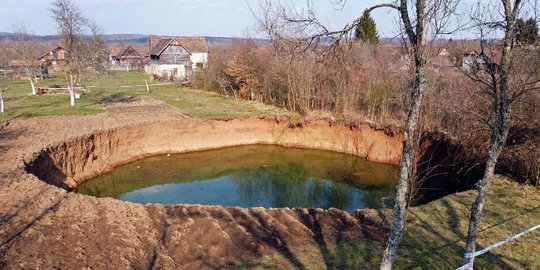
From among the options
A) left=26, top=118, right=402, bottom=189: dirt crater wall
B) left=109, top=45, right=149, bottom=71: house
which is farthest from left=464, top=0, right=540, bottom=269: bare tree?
left=109, top=45, right=149, bottom=71: house

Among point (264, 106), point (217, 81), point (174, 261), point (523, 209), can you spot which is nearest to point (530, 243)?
point (523, 209)

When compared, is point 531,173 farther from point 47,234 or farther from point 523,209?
point 47,234

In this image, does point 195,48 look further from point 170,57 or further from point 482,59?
point 482,59

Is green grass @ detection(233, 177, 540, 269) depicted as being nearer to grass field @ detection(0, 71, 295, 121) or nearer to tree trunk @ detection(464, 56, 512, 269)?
tree trunk @ detection(464, 56, 512, 269)

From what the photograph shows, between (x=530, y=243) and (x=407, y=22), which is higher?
(x=407, y=22)

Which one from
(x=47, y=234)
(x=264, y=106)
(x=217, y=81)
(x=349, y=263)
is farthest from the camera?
(x=217, y=81)

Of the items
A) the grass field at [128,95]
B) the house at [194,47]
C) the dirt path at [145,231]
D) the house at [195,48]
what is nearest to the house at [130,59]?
the house at [194,47]

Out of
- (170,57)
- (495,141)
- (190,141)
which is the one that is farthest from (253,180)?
(170,57)
